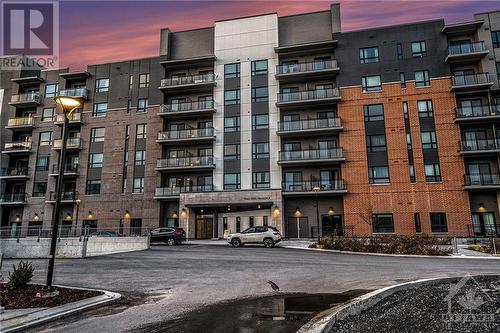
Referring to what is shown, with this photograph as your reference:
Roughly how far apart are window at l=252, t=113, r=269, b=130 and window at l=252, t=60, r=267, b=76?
17.3 feet

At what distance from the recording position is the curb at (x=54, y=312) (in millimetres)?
5838

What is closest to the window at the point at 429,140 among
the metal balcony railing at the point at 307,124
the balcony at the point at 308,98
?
the metal balcony railing at the point at 307,124

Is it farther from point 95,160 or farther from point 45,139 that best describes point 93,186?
point 45,139

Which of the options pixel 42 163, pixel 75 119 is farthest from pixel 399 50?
pixel 42 163

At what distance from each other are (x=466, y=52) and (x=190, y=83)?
2946 cm

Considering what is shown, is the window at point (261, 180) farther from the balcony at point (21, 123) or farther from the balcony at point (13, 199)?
the balcony at point (21, 123)

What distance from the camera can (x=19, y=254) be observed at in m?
24.2

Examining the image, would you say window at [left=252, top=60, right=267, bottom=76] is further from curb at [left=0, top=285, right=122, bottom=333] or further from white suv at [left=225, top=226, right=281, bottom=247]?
curb at [left=0, top=285, right=122, bottom=333]

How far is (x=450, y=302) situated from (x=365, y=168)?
2847 cm

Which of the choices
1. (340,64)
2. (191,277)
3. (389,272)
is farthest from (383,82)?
(191,277)

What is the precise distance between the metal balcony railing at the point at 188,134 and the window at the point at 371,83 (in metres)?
17.4

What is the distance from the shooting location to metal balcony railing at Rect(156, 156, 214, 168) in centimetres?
3694

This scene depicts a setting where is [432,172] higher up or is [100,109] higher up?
[100,109]

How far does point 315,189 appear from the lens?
32.1 m
